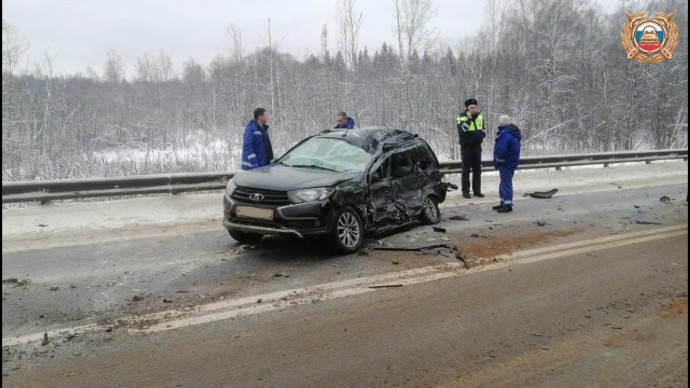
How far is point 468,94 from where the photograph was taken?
117ft

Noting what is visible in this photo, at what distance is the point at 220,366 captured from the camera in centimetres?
331

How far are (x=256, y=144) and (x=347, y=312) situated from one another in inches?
207

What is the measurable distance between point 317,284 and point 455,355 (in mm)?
1895

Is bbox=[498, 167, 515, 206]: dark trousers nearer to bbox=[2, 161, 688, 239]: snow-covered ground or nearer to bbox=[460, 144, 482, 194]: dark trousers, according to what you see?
bbox=[2, 161, 688, 239]: snow-covered ground

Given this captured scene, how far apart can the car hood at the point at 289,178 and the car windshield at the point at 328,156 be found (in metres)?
0.21

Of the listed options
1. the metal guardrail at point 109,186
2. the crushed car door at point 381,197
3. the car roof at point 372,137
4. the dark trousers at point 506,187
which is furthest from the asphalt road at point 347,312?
the dark trousers at point 506,187

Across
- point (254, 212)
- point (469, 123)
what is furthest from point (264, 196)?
point (469, 123)

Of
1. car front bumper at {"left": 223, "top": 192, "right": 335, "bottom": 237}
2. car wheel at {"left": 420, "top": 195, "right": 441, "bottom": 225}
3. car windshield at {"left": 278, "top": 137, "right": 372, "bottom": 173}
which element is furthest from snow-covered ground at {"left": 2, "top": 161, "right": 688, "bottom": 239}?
car wheel at {"left": 420, "top": 195, "right": 441, "bottom": 225}

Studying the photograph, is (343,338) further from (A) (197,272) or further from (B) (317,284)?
(A) (197,272)

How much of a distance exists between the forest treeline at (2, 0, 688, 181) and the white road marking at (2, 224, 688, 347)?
21219 mm

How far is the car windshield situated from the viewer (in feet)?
22.0

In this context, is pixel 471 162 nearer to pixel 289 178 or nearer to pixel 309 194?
pixel 289 178

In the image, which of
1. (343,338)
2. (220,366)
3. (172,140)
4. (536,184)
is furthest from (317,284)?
(172,140)

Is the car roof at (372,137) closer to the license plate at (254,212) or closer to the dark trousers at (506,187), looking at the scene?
the license plate at (254,212)
